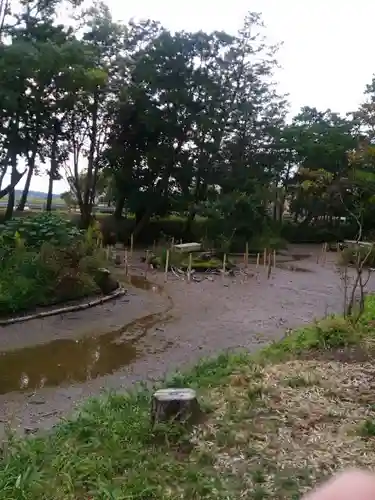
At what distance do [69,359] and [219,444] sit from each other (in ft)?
11.6

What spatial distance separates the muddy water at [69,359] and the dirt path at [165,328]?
0.03 meters

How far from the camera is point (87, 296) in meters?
9.45

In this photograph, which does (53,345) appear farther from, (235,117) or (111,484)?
(235,117)

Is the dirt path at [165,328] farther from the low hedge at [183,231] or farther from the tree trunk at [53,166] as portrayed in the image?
the tree trunk at [53,166]

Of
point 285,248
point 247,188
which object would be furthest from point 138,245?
point 285,248

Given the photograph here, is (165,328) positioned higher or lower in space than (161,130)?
lower

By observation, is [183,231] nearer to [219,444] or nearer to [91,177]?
[91,177]

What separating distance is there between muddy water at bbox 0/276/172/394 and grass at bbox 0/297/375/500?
5.06ft

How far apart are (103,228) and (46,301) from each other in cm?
1093

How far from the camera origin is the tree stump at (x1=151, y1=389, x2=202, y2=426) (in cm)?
345

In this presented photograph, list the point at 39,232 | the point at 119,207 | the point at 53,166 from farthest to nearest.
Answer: the point at 119,207 < the point at 53,166 < the point at 39,232

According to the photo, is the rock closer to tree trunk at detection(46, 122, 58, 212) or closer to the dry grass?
the dry grass

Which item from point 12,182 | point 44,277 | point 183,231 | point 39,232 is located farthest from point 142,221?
point 44,277

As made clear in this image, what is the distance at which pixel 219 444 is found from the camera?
318 cm
